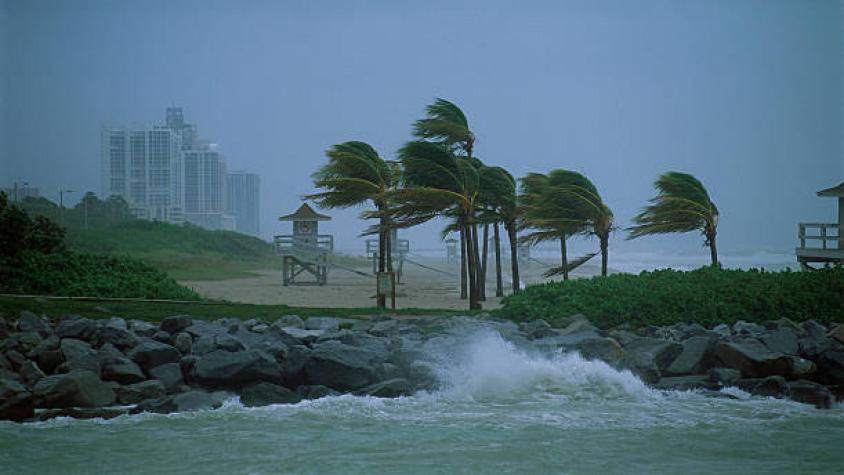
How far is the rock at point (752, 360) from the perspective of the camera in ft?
32.4

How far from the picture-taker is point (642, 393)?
957 centimetres

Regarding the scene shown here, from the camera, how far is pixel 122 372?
30.8 ft

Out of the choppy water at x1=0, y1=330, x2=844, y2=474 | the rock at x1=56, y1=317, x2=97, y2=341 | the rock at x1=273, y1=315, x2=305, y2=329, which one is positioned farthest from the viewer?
the rock at x1=273, y1=315, x2=305, y2=329

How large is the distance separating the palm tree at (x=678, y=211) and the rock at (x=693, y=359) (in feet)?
31.6

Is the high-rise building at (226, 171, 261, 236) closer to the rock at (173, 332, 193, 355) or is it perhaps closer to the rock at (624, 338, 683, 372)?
the rock at (173, 332, 193, 355)

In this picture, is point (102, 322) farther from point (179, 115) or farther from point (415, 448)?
point (179, 115)

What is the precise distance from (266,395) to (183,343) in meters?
1.99

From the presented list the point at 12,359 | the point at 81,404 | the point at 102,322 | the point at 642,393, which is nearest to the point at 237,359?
the point at 81,404

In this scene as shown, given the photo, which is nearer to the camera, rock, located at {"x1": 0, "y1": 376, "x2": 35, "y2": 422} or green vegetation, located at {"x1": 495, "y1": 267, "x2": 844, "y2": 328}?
rock, located at {"x1": 0, "y1": 376, "x2": 35, "y2": 422}

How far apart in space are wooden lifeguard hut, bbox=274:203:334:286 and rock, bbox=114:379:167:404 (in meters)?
18.2

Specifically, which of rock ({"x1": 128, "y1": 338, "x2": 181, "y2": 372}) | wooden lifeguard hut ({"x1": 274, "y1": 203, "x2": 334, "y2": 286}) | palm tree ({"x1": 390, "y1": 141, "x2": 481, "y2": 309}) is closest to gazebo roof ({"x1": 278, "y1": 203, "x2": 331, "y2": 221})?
wooden lifeguard hut ({"x1": 274, "y1": 203, "x2": 334, "y2": 286})

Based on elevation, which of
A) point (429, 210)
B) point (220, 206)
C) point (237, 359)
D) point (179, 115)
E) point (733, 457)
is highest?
point (179, 115)

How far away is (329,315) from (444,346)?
4060 millimetres

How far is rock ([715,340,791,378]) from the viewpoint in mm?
9875
